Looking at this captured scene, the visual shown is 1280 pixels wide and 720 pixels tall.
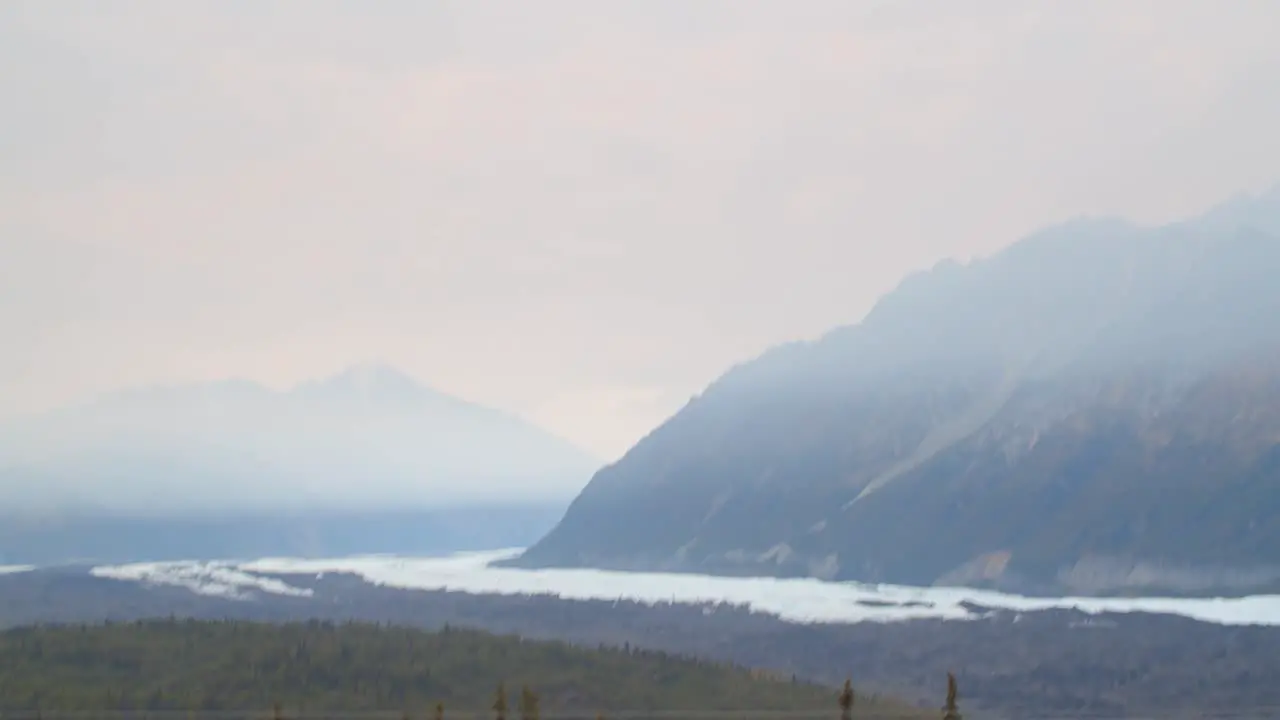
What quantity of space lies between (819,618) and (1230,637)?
37.3 meters

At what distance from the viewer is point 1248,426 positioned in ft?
593

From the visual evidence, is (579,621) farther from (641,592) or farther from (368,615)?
(641,592)

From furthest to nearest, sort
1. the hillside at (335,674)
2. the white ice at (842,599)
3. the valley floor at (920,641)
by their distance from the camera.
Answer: the white ice at (842,599), the valley floor at (920,641), the hillside at (335,674)

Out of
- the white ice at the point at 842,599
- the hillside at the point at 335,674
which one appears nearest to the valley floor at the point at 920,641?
the white ice at the point at 842,599

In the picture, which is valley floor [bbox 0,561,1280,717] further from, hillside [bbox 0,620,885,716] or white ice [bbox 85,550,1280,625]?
hillside [bbox 0,620,885,716]

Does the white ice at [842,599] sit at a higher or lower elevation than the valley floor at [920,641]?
higher

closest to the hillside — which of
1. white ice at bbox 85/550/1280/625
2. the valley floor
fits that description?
the valley floor

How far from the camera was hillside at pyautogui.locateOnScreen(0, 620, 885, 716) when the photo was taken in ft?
254

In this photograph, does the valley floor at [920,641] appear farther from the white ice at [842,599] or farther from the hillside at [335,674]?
the hillside at [335,674]

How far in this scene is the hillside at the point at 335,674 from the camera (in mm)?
77562

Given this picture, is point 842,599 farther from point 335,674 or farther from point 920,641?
point 335,674

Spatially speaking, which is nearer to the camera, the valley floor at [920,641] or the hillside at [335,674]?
the hillside at [335,674]

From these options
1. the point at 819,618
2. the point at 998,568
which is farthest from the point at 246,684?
the point at 998,568

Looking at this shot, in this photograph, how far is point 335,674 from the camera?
275 feet
